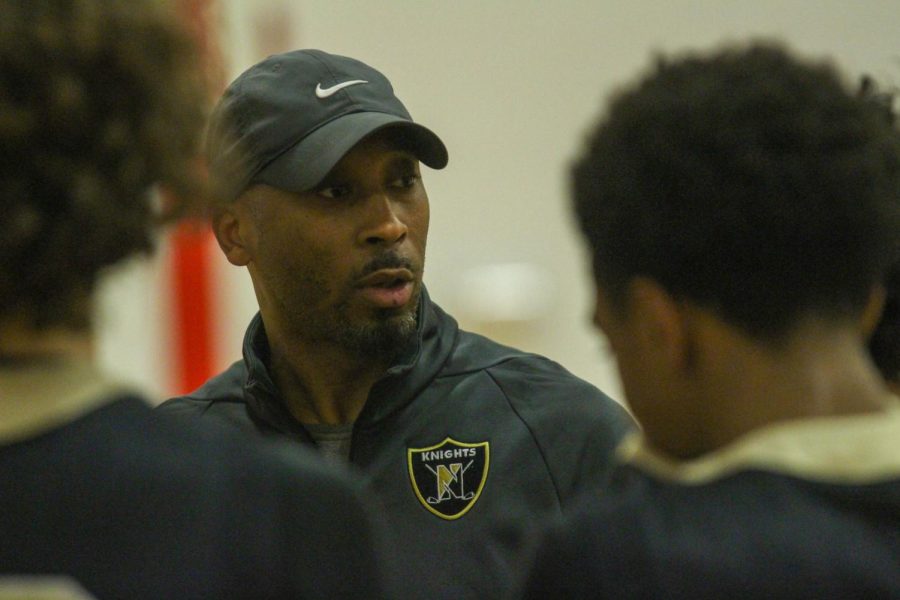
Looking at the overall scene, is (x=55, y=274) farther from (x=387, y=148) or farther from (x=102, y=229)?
(x=387, y=148)

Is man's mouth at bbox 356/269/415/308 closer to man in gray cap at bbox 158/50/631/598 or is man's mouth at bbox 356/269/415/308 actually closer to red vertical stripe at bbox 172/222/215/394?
man in gray cap at bbox 158/50/631/598

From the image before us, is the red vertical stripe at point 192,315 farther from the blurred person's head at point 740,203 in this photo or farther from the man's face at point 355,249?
the blurred person's head at point 740,203

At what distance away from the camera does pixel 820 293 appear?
0.91 m

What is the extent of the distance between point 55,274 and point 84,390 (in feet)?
0.27

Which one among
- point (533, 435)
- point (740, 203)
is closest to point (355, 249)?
point (533, 435)

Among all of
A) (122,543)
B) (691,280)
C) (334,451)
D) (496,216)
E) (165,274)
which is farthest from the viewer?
(496,216)

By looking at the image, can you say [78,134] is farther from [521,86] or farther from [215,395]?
[521,86]

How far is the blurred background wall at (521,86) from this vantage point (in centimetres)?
346

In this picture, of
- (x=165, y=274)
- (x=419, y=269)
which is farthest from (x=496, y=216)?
(x=419, y=269)

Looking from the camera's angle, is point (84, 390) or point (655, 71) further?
point (655, 71)

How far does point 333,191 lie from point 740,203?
3.17 ft

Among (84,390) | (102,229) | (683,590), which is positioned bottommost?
(683,590)

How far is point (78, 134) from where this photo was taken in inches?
32.2

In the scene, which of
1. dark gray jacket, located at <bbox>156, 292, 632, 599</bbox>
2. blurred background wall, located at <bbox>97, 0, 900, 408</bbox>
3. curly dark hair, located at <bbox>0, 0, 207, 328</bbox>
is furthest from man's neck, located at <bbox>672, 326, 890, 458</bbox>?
blurred background wall, located at <bbox>97, 0, 900, 408</bbox>
